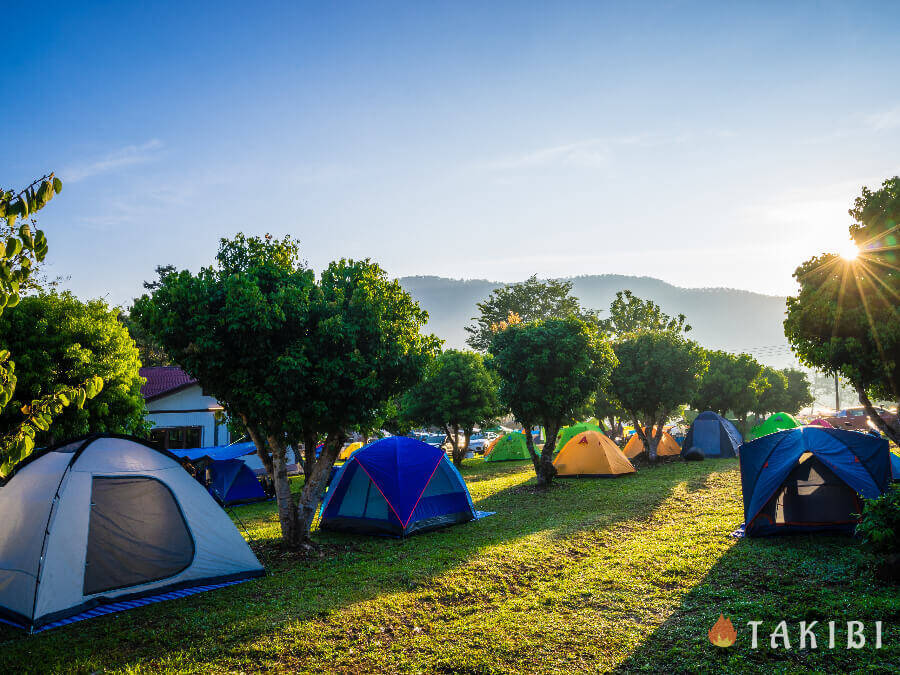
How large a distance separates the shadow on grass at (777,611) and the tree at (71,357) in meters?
13.1

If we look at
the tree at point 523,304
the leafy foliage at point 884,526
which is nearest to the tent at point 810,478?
the leafy foliage at point 884,526

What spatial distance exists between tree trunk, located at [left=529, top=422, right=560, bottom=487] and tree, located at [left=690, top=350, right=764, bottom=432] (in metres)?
20.0

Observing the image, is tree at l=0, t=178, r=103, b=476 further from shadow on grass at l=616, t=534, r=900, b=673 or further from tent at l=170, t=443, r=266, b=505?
tent at l=170, t=443, r=266, b=505

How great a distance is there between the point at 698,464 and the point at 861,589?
1884 cm

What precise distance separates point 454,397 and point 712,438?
13937 mm

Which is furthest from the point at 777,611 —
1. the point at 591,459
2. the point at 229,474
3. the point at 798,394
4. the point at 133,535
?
the point at 798,394

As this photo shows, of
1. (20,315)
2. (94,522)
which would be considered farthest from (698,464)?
(20,315)

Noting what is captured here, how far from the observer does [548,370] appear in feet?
62.4

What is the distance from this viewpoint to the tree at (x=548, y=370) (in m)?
18.6

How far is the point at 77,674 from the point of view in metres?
5.80

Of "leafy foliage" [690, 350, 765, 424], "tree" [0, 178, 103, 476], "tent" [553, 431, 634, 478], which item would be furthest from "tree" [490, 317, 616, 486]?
"leafy foliage" [690, 350, 765, 424]

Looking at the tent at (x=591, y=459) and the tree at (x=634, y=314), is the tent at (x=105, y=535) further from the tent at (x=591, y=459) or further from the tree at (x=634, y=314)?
the tree at (x=634, y=314)

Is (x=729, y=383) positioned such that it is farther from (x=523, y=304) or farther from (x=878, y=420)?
(x=523, y=304)

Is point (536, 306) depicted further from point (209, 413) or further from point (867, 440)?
point (867, 440)
